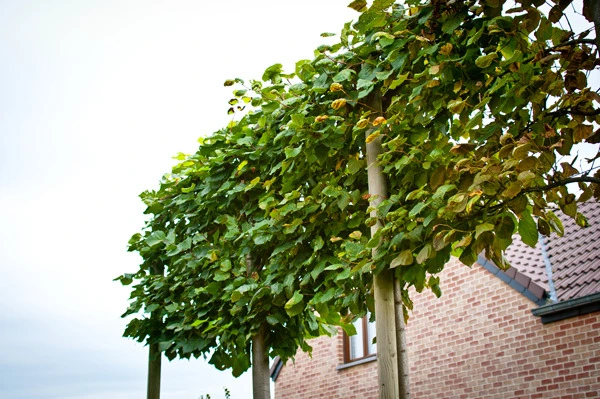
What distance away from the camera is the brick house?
7.75 meters

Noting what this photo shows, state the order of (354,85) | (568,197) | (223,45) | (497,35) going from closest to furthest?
(568,197) < (497,35) < (354,85) < (223,45)

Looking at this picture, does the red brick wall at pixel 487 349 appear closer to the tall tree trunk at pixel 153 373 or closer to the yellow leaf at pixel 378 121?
the tall tree trunk at pixel 153 373

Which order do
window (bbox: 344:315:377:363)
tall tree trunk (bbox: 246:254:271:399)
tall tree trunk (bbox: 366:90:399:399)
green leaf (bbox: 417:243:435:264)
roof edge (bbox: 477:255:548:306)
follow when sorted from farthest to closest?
window (bbox: 344:315:377:363), roof edge (bbox: 477:255:548:306), tall tree trunk (bbox: 246:254:271:399), tall tree trunk (bbox: 366:90:399:399), green leaf (bbox: 417:243:435:264)

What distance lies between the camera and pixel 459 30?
3.86 m

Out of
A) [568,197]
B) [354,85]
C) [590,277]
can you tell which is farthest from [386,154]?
[590,277]

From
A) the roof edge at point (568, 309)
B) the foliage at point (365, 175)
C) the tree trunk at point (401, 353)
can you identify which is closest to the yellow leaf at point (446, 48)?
the foliage at point (365, 175)

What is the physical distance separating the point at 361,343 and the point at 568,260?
13.7 ft

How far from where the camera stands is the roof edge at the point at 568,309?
24.7 ft

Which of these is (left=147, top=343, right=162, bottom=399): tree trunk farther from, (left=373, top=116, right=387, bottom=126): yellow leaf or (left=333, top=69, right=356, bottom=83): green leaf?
(left=373, top=116, right=387, bottom=126): yellow leaf

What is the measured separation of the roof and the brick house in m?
0.02

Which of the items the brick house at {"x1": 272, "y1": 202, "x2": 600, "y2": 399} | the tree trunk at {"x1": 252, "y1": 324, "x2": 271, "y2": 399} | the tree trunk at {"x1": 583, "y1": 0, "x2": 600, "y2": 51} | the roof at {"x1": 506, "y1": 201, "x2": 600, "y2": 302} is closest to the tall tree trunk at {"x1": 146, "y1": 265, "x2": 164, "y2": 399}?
the tree trunk at {"x1": 252, "y1": 324, "x2": 271, "y2": 399}

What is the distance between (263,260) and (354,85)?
2.33 metres

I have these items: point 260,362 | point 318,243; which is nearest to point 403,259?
point 318,243

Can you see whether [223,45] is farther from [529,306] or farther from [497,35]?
[529,306]
